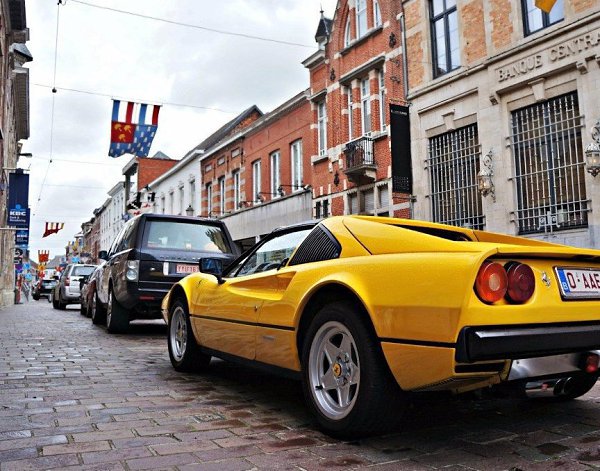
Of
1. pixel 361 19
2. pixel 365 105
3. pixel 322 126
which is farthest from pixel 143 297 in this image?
pixel 322 126

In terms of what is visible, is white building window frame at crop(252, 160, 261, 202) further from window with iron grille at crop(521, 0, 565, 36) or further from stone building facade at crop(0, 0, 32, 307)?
window with iron grille at crop(521, 0, 565, 36)

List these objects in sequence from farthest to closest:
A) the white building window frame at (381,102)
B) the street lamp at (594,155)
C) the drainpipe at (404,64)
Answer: the white building window frame at (381,102) < the drainpipe at (404,64) < the street lamp at (594,155)

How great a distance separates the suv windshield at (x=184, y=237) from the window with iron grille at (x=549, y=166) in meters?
7.30

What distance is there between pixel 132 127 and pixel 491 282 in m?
16.5

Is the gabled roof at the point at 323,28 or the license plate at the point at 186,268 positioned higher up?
the gabled roof at the point at 323,28

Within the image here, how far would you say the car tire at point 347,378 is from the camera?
2.74 meters

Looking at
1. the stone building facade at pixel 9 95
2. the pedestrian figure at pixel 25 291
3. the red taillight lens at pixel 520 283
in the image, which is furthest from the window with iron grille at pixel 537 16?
the pedestrian figure at pixel 25 291

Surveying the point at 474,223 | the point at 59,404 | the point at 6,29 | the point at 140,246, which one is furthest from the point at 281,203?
the point at 59,404

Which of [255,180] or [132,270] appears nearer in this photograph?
[132,270]

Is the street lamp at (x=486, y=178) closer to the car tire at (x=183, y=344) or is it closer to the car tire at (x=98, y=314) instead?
the car tire at (x=98, y=314)

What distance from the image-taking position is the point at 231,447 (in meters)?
2.87

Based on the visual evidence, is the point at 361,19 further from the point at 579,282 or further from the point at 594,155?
the point at 579,282

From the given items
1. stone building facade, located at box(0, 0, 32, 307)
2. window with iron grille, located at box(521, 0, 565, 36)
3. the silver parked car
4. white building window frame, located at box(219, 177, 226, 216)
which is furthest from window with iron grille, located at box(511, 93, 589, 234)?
white building window frame, located at box(219, 177, 226, 216)

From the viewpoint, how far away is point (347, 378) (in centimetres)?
298
